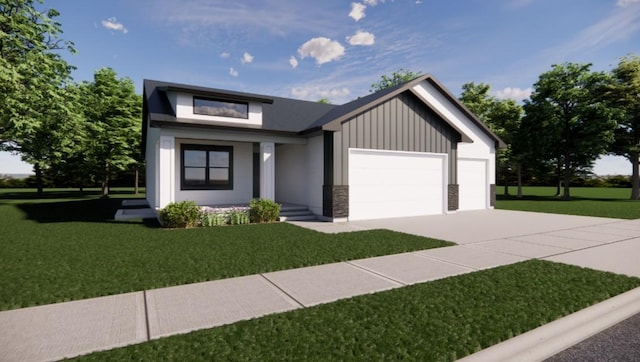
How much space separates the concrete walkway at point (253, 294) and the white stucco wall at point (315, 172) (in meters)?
5.47

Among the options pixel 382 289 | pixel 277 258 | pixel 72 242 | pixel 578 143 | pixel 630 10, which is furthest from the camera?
pixel 578 143

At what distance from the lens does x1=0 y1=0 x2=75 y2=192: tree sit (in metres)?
14.4

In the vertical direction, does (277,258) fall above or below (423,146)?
below

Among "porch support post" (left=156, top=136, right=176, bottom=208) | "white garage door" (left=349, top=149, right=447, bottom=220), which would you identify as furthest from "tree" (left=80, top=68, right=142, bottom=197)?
"white garage door" (left=349, top=149, right=447, bottom=220)

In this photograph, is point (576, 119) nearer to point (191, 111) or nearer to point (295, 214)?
point (295, 214)

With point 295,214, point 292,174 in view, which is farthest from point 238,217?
point 292,174

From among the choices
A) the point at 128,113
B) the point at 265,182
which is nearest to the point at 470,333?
the point at 265,182

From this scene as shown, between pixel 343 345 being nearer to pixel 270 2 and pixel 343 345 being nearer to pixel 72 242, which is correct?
pixel 72 242

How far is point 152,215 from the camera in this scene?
1339 cm

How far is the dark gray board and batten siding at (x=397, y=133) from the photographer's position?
12.1 metres

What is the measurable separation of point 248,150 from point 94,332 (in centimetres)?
1189

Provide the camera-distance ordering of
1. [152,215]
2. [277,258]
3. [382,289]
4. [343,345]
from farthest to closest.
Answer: [152,215], [277,258], [382,289], [343,345]

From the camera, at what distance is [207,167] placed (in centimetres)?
1394

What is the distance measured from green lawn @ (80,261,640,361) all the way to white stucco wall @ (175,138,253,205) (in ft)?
35.9
